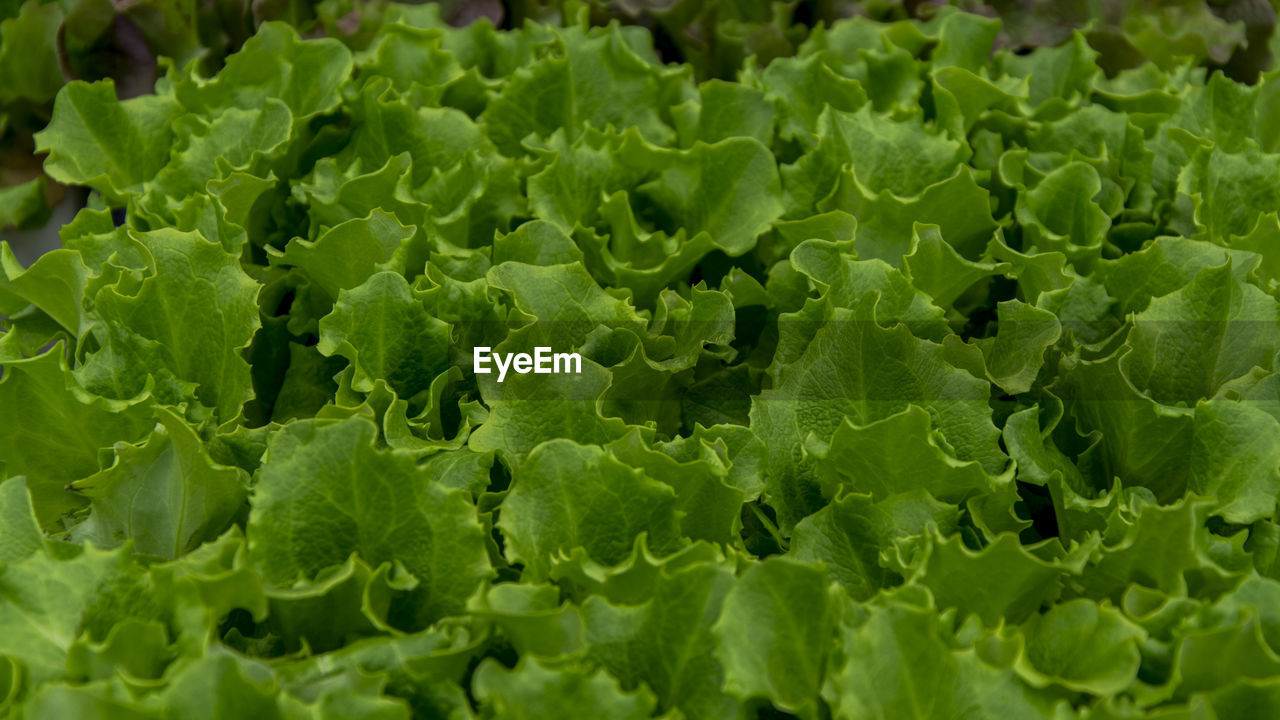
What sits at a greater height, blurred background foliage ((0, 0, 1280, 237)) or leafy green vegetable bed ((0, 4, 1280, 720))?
leafy green vegetable bed ((0, 4, 1280, 720))

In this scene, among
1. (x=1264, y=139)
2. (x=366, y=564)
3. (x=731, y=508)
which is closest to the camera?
(x=366, y=564)

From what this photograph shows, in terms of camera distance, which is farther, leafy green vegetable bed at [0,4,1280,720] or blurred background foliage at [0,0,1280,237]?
blurred background foliage at [0,0,1280,237]

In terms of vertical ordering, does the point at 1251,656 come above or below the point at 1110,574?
above

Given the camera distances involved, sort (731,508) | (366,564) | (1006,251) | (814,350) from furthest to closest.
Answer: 1. (1006,251)
2. (814,350)
3. (731,508)
4. (366,564)

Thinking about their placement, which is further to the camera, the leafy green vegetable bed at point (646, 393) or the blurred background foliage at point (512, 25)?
the blurred background foliage at point (512, 25)

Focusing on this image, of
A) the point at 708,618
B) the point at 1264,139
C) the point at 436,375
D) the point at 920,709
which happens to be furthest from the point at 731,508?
the point at 1264,139

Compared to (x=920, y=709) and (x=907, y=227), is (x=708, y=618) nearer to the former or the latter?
(x=920, y=709)

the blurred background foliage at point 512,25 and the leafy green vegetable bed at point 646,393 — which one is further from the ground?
the leafy green vegetable bed at point 646,393

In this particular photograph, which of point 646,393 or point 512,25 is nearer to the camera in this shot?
point 646,393
